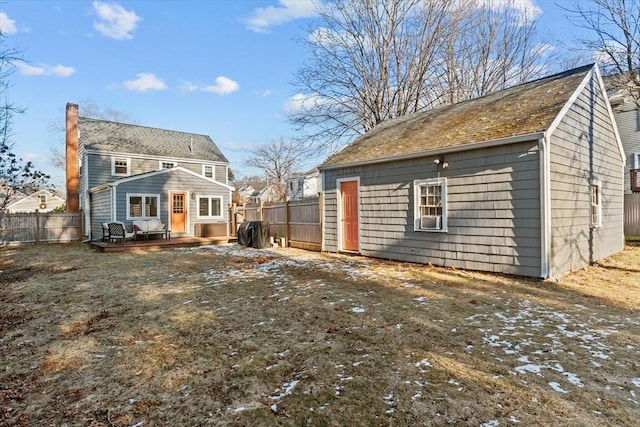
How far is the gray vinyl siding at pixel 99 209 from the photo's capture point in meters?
15.7

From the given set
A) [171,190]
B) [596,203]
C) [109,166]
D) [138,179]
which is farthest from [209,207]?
[596,203]

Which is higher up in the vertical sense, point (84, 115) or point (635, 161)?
point (84, 115)

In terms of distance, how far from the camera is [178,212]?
17.2 meters

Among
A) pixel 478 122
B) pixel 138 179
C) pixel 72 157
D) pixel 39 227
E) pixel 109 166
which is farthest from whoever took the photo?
pixel 72 157

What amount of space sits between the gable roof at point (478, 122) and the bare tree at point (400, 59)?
8141 mm

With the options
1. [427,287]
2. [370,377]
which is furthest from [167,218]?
[370,377]

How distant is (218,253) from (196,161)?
11771mm

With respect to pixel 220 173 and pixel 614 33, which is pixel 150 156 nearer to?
pixel 220 173

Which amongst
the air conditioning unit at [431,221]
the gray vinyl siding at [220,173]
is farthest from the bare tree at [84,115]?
the air conditioning unit at [431,221]

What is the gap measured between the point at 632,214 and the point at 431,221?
1087 cm

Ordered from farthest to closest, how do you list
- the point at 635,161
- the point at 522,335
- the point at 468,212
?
1. the point at 635,161
2. the point at 468,212
3. the point at 522,335

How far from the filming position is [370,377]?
297cm

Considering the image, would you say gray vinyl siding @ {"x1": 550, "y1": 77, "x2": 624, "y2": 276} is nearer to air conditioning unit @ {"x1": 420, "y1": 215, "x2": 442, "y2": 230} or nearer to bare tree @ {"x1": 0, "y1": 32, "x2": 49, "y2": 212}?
air conditioning unit @ {"x1": 420, "y1": 215, "x2": 442, "y2": 230}

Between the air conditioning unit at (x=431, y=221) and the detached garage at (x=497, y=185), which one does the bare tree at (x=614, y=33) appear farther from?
the air conditioning unit at (x=431, y=221)
